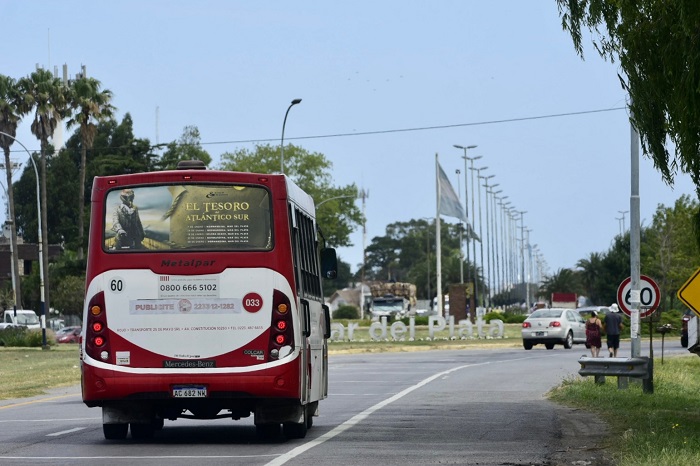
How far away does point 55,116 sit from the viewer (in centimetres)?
7262

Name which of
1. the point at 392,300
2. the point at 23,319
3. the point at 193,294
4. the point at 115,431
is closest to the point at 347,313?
the point at 392,300

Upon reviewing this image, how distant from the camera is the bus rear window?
602 inches

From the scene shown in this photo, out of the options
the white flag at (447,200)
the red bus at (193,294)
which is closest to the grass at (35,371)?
the red bus at (193,294)

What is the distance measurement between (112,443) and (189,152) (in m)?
102

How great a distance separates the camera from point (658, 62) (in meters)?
15.7

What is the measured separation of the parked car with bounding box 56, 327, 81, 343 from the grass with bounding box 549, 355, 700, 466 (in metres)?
46.8

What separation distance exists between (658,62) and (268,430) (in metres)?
6.37

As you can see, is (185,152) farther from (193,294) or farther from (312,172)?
(193,294)

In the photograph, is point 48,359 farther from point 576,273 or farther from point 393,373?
point 576,273

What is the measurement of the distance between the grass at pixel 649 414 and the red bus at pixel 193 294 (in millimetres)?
3905

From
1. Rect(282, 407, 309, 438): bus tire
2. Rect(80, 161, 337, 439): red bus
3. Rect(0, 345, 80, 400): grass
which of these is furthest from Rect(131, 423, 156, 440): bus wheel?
Rect(0, 345, 80, 400): grass

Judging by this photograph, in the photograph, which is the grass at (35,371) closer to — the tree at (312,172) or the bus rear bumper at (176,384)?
the bus rear bumper at (176,384)

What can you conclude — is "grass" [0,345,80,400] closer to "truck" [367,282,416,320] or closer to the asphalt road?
the asphalt road

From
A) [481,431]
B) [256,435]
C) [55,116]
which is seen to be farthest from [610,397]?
[55,116]
